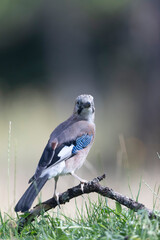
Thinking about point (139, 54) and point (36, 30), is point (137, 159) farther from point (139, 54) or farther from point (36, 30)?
point (36, 30)

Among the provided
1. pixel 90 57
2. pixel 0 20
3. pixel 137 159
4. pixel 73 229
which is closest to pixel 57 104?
pixel 90 57

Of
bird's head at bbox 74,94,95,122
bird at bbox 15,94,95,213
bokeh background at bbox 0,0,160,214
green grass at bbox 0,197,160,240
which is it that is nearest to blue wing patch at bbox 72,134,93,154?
bird at bbox 15,94,95,213

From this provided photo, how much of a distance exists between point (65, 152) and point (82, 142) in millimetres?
358

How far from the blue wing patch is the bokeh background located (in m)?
7.09

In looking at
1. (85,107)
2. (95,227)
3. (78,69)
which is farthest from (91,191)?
(78,69)

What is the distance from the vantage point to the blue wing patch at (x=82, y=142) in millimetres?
5358

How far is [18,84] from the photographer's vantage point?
1777 centimetres

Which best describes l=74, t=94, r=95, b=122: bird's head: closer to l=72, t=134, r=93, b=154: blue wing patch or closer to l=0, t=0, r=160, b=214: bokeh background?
l=72, t=134, r=93, b=154: blue wing patch

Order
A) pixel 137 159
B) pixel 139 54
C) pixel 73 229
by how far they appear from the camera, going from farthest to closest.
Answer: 1. pixel 139 54
2. pixel 137 159
3. pixel 73 229

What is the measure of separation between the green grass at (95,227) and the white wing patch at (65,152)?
870 mm

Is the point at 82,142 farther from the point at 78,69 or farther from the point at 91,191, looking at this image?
the point at 78,69

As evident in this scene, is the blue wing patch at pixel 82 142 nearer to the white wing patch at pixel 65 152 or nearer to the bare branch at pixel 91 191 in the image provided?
the white wing patch at pixel 65 152

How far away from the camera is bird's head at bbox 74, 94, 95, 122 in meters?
5.75

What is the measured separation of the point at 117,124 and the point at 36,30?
16.1 feet
